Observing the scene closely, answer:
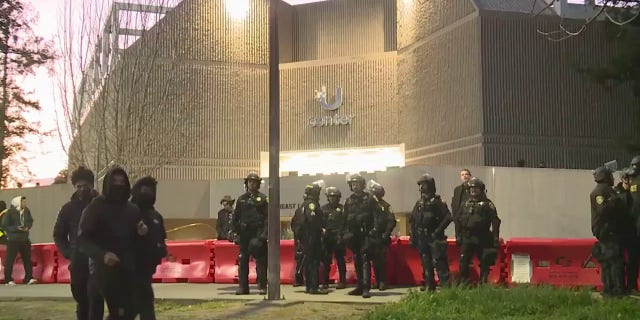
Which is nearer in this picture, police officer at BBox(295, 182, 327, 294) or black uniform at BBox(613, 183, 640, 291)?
black uniform at BBox(613, 183, 640, 291)

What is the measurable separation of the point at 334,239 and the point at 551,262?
13.1 ft

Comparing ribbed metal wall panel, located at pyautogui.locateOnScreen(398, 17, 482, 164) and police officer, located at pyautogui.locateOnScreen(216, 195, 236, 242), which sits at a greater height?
ribbed metal wall panel, located at pyautogui.locateOnScreen(398, 17, 482, 164)

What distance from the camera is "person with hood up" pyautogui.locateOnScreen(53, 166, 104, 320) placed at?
778cm

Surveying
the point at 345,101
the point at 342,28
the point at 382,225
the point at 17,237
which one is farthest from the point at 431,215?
the point at 342,28

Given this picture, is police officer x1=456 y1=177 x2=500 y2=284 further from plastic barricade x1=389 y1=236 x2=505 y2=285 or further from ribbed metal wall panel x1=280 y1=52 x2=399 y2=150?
ribbed metal wall panel x1=280 y1=52 x2=399 y2=150

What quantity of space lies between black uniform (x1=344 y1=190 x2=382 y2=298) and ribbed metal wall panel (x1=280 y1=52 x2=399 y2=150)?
2270cm

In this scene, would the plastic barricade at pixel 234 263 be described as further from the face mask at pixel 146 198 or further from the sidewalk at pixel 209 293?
the face mask at pixel 146 198

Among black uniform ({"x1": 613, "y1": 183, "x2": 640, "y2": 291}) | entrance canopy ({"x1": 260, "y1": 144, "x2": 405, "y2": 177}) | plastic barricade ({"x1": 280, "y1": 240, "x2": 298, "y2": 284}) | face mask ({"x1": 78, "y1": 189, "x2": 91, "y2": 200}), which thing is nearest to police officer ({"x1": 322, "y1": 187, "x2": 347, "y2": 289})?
plastic barricade ({"x1": 280, "y1": 240, "x2": 298, "y2": 284})

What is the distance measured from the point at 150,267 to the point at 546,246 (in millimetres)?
8782

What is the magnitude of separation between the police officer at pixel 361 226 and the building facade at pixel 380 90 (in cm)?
1246

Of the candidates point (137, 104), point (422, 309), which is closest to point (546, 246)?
point (422, 309)

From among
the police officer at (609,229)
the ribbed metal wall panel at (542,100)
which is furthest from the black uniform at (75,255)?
the ribbed metal wall panel at (542,100)

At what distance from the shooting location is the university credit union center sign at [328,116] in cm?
3650

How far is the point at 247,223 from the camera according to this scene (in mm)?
13055
